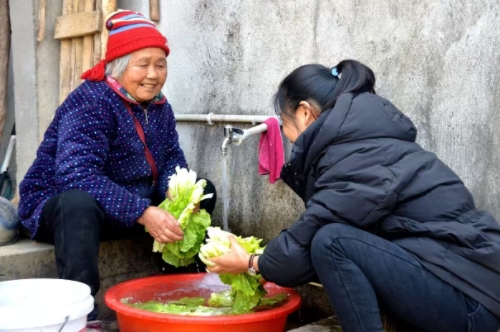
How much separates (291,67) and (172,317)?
2.01 meters

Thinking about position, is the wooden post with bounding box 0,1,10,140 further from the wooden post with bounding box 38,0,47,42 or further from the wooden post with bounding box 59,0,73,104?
the wooden post with bounding box 59,0,73,104

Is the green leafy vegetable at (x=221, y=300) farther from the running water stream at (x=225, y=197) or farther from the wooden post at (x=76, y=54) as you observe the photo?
the wooden post at (x=76, y=54)

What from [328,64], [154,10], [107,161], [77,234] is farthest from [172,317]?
[154,10]

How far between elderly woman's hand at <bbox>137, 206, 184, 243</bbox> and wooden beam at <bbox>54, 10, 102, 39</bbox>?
2.27 meters

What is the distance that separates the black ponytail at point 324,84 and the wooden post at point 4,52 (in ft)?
15.1

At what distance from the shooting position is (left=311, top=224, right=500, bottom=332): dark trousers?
9.25ft

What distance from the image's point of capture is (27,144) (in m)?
6.53

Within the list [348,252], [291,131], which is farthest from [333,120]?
[348,252]

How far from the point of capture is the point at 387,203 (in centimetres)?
287

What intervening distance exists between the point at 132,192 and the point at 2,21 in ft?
11.6

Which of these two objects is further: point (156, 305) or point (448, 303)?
point (156, 305)

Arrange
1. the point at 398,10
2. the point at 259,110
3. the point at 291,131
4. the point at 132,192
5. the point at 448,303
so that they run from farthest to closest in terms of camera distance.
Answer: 1. the point at 259,110
2. the point at 132,192
3. the point at 398,10
4. the point at 291,131
5. the point at 448,303

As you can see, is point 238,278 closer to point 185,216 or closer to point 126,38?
point 185,216

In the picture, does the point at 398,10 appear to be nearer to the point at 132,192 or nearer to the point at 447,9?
the point at 447,9
